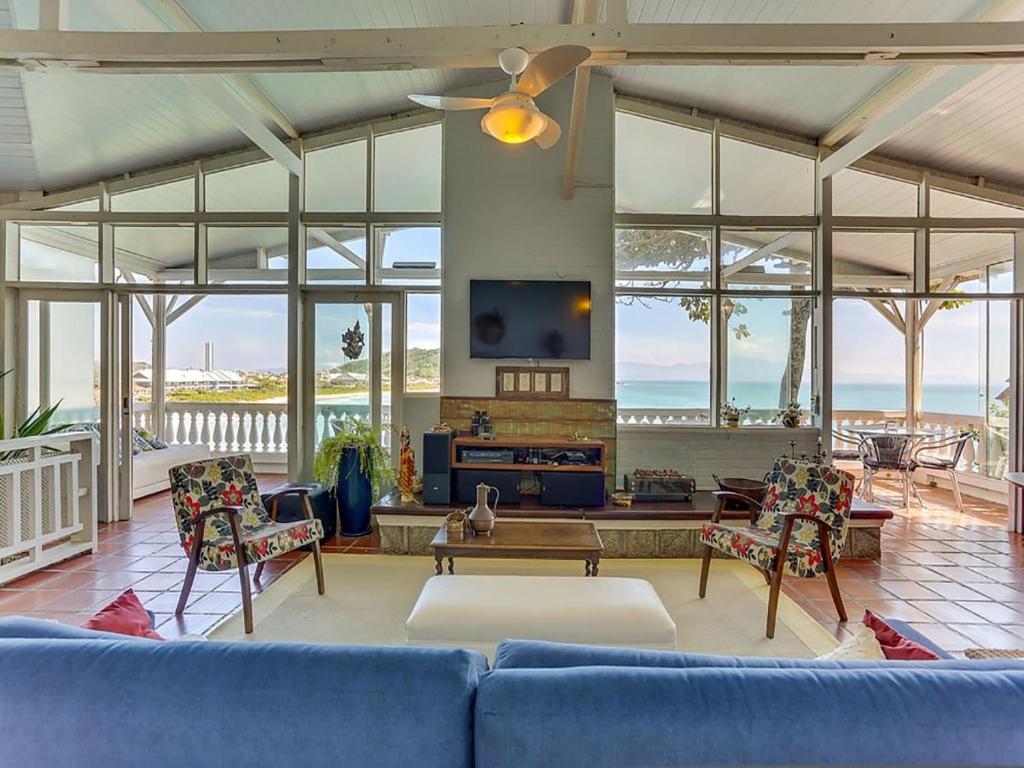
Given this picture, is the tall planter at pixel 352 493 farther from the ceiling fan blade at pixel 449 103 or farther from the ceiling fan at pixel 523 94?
the ceiling fan at pixel 523 94

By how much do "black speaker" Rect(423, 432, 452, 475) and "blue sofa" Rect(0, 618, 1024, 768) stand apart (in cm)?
348

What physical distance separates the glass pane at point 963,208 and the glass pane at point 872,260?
366 mm

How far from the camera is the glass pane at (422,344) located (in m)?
5.61

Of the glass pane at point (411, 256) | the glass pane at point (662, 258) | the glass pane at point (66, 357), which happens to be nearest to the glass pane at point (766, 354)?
the glass pane at point (662, 258)

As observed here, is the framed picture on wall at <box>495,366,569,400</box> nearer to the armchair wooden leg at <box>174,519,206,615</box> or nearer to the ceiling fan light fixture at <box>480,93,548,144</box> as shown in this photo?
the ceiling fan light fixture at <box>480,93,548,144</box>

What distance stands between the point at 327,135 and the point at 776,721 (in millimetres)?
6150

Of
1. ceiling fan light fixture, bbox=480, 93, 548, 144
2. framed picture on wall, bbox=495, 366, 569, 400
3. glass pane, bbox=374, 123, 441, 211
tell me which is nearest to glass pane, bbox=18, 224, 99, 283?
glass pane, bbox=374, 123, 441, 211

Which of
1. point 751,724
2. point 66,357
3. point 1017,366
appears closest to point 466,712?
point 751,724

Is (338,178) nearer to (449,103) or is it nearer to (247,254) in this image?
(247,254)

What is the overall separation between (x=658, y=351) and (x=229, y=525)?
4.22m

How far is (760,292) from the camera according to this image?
5.59 meters

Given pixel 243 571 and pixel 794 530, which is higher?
pixel 794 530

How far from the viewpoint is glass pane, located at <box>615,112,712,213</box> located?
5.59 m

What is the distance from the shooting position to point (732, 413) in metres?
5.55
